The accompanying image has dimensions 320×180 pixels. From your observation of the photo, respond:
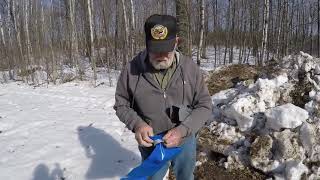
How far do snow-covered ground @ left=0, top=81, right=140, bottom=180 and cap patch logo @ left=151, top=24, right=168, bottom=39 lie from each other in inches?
94.2

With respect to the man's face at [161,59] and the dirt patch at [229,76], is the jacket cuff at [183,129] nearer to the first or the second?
the man's face at [161,59]

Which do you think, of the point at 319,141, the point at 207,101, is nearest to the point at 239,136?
the point at 319,141

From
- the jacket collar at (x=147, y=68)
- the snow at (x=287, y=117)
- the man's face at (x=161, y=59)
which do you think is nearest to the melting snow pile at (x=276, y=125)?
the snow at (x=287, y=117)

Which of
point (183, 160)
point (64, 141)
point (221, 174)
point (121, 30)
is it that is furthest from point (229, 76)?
point (121, 30)

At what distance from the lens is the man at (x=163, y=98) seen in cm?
229

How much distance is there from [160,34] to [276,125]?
2602 millimetres

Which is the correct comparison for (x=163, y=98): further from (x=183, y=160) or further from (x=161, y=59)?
(x=183, y=160)

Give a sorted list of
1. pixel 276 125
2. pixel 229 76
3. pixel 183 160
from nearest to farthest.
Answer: pixel 183 160, pixel 276 125, pixel 229 76

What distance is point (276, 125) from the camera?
4277 mm

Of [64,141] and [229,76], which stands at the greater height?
[229,76]

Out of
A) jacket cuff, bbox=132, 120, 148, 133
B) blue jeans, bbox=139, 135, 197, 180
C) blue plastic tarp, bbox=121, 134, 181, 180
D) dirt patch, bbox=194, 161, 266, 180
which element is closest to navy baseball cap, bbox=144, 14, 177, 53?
jacket cuff, bbox=132, 120, 148, 133

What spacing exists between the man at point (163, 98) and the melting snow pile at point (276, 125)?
194 centimetres

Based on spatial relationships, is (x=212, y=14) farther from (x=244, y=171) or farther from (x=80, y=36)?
(x=244, y=171)

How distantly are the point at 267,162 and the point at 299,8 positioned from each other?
29.7m
